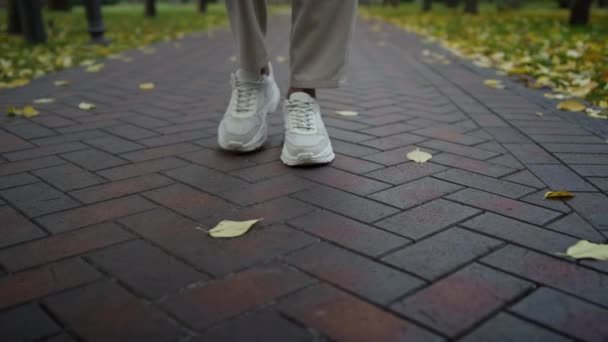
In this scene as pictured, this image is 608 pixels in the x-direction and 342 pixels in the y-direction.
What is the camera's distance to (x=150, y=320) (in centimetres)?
120

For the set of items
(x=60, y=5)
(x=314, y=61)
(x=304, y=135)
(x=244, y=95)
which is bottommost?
(x=60, y=5)

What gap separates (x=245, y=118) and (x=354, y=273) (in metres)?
1.17

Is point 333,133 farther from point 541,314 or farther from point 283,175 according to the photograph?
point 541,314

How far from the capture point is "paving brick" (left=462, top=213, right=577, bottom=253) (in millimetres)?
1541

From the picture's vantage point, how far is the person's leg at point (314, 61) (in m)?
2.18

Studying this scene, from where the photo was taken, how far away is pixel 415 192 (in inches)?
76.5

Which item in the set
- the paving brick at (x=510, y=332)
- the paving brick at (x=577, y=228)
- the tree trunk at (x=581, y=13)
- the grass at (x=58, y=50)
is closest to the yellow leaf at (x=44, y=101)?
the grass at (x=58, y=50)

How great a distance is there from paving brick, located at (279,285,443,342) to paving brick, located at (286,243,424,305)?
0.16 feet

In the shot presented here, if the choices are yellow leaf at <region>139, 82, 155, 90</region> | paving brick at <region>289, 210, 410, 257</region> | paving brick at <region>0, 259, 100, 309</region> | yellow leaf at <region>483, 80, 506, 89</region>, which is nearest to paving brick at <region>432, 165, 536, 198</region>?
paving brick at <region>289, 210, 410, 257</region>

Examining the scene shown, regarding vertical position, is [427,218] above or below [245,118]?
below

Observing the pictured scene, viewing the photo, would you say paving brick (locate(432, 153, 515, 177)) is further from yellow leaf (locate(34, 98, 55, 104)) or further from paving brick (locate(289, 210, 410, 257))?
yellow leaf (locate(34, 98, 55, 104))

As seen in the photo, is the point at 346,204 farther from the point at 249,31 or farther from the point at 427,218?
the point at 249,31

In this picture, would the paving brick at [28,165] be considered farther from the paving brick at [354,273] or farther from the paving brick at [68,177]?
the paving brick at [354,273]

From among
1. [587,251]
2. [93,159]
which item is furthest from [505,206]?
[93,159]
